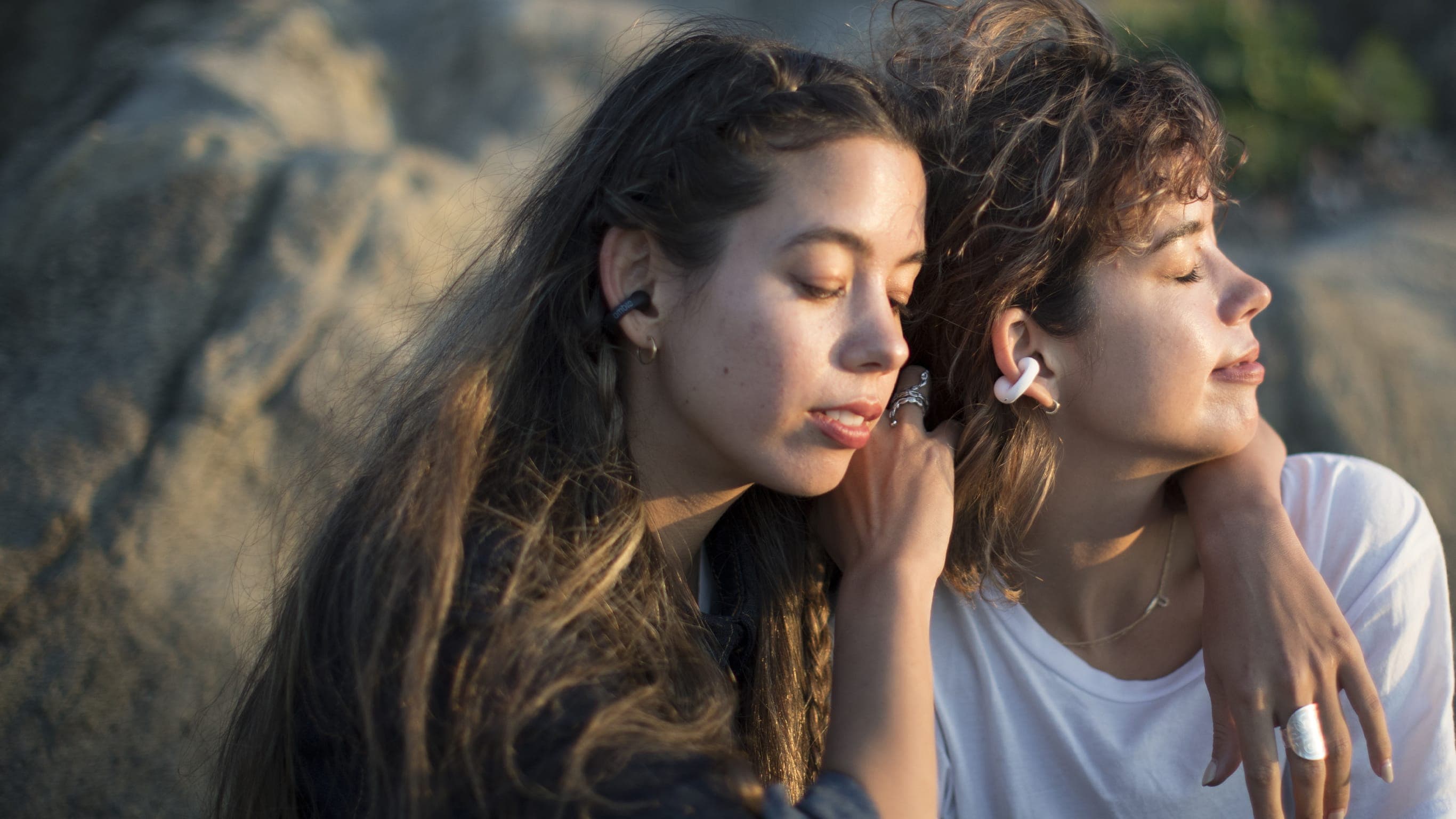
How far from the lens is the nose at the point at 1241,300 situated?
2.38 m

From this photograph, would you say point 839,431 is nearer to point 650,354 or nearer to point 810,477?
point 810,477

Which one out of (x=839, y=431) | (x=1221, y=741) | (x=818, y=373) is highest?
(x=818, y=373)

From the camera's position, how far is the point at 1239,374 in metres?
2.43

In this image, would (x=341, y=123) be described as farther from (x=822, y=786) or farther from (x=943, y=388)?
(x=822, y=786)

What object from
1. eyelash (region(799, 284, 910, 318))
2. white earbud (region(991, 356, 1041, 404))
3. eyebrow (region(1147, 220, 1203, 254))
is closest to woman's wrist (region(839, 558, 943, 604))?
white earbud (region(991, 356, 1041, 404))

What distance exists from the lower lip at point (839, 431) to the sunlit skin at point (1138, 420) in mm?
487

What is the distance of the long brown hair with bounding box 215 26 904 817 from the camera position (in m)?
1.76

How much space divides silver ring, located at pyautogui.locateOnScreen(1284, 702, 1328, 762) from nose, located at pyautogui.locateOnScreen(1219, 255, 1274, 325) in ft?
2.56

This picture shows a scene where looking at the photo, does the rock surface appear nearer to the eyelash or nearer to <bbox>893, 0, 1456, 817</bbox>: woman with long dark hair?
<bbox>893, 0, 1456, 817</bbox>: woman with long dark hair

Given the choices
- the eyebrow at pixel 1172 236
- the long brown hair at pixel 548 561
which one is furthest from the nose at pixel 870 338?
the eyebrow at pixel 1172 236

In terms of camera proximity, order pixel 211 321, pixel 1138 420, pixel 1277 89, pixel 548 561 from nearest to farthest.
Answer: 1. pixel 548 561
2. pixel 1138 420
3. pixel 211 321
4. pixel 1277 89

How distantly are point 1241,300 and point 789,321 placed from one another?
1022 millimetres

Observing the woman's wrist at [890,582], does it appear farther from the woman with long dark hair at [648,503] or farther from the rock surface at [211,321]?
the rock surface at [211,321]

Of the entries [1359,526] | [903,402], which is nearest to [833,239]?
Answer: [903,402]
